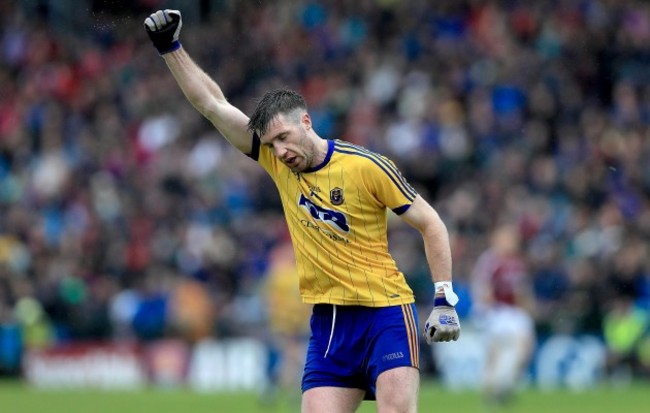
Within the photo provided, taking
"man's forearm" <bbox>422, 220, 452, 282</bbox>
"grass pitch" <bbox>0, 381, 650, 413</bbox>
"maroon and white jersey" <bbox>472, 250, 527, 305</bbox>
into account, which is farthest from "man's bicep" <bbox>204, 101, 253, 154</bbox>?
"maroon and white jersey" <bbox>472, 250, 527, 305</bbox>

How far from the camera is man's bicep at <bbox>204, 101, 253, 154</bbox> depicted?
8.49 meters

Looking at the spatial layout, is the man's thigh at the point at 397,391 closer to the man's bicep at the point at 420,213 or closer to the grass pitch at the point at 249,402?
the man's bicep at the point at 420,213

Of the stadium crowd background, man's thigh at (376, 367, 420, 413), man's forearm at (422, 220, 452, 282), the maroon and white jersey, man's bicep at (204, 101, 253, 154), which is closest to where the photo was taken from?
man's thigh at (376, 367, 420, 413)

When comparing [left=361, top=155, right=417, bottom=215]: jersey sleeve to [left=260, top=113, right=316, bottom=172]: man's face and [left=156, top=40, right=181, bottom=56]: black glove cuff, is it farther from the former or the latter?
[left=156, top=40, right=181, bottom=56]: black glove cuff

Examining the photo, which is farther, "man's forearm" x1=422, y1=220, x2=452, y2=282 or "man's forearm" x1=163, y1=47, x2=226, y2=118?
"man's forearm" x1=163, y1=47, x2=226, y2=118

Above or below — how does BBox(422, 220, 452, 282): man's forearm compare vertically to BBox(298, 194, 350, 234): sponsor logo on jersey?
below

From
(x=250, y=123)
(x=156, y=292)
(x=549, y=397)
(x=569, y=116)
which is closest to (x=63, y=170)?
(x=156, y=292)

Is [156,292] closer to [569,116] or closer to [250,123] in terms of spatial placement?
[569,116]

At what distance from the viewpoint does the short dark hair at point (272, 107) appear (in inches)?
317

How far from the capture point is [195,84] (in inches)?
343

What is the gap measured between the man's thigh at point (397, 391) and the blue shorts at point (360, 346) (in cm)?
7

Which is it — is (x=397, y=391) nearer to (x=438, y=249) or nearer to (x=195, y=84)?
(x=438, y=249)

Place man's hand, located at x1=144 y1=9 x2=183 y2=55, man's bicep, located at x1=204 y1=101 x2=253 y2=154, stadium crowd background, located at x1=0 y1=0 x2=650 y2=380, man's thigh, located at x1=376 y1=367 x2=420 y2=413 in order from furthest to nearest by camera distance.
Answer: stadium crowd background, located at x1=0 y1=0 x2=650 y2=380, man's hand, located at x1=144 y1=9 x2=183 y2=55, man's bicep, located at x1=204 y1=101 x2=253 y2=154, man's thigh, located at x1=376 y1=367 x2=420 y2=413

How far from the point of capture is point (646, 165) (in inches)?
846
